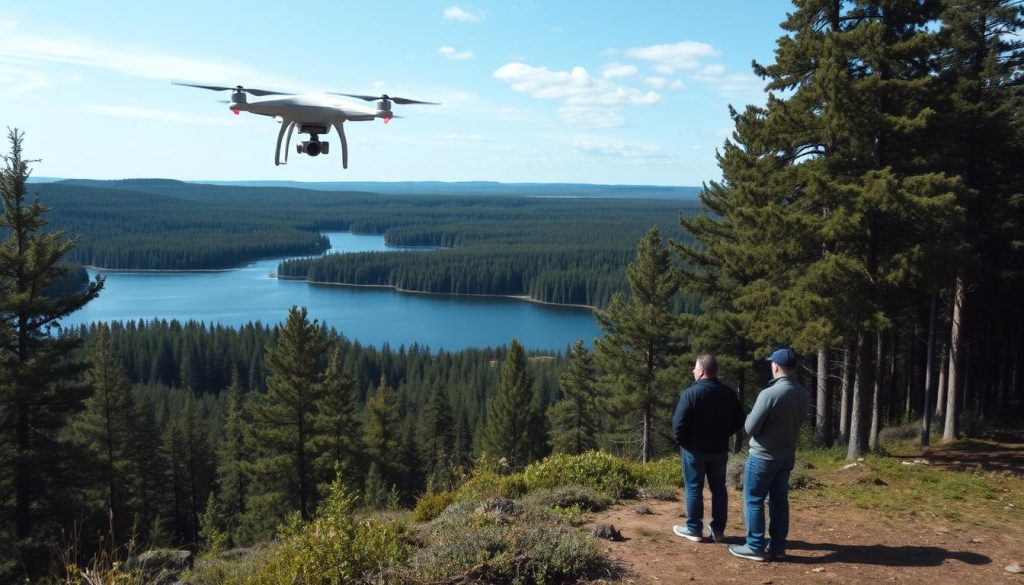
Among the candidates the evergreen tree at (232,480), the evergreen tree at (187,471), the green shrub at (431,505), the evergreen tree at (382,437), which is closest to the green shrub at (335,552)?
the green shrub at (431,505)

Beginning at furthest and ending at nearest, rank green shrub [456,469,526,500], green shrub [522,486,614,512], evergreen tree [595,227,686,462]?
evergreen tree [595,227,686,462] → green shrub [456,469,526,500] → green shrub [522,486,614,512]

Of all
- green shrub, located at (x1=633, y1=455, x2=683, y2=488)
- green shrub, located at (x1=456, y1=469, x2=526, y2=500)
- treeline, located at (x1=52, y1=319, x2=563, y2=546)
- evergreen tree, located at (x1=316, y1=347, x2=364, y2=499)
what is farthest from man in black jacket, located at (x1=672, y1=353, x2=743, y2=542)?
evergreen tree, located at (x1=316, y1=347, x2=364, y2=499)

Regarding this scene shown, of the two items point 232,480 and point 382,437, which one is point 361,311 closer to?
point 232,480

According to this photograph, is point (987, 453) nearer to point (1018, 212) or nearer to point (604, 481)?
point (1018, 212)

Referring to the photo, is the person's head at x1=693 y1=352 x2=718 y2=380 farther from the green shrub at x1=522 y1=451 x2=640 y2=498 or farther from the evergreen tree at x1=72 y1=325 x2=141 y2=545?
the evergreen tree at x1=72 y1=325 x2=141 y2=545

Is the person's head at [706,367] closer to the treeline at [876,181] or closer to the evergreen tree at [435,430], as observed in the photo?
the treeline at [876,181]

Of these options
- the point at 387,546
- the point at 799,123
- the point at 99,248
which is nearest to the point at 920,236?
the point at 799,123
